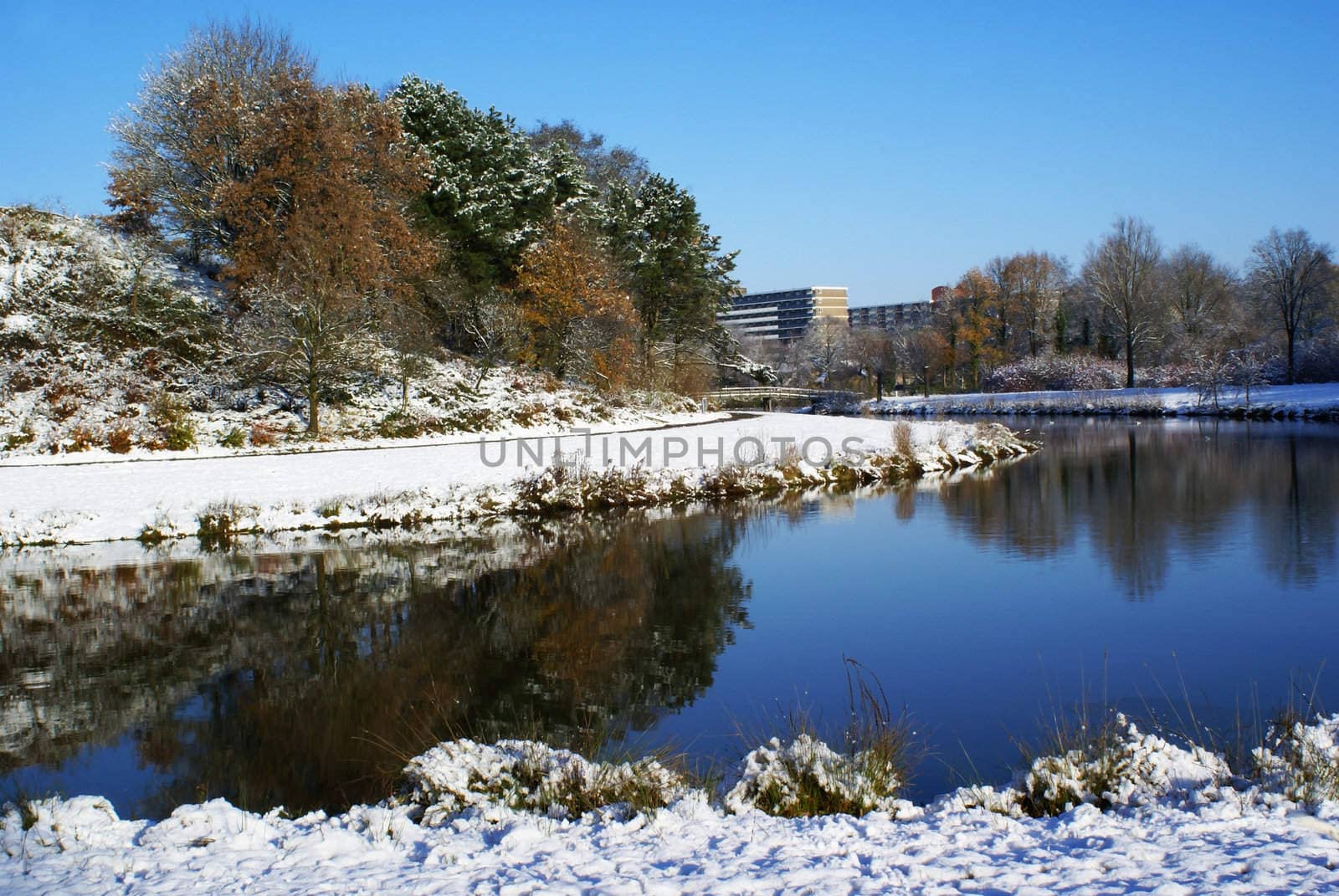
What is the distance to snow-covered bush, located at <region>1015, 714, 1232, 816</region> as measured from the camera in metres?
5.16

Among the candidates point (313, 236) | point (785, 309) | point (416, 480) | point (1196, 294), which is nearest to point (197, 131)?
point (313, 236)

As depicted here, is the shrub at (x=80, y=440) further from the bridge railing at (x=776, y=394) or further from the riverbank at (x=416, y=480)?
the bridge railing at (x=776, y=394)

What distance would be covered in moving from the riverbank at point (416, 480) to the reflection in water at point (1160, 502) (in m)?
3.45

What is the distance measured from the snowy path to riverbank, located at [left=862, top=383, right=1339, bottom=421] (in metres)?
43.1

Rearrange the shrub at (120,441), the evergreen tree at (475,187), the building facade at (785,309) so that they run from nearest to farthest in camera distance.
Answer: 1. the shrub at (120,441)
2. the evergreen tree at (475,187)
3. the building facade at (785,309)

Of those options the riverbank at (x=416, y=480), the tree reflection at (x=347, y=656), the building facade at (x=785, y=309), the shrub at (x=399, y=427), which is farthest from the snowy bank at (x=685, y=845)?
the building facade at (x=785, y=309)

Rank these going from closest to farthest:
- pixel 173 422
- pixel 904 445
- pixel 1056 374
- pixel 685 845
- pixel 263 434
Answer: pixel 685 845, pixel 173 422, pixel 263 434, pixel 904 445, pixel 1056 374

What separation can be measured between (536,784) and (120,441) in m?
21.5

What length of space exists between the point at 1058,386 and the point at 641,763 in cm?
6023

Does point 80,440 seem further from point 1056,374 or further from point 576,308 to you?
point 1056,374

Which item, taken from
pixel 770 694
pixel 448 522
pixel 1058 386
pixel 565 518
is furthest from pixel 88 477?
pixel 1058 386

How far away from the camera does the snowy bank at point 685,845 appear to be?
4219 mm

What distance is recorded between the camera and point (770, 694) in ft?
26.0

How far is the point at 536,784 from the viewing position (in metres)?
5.56
